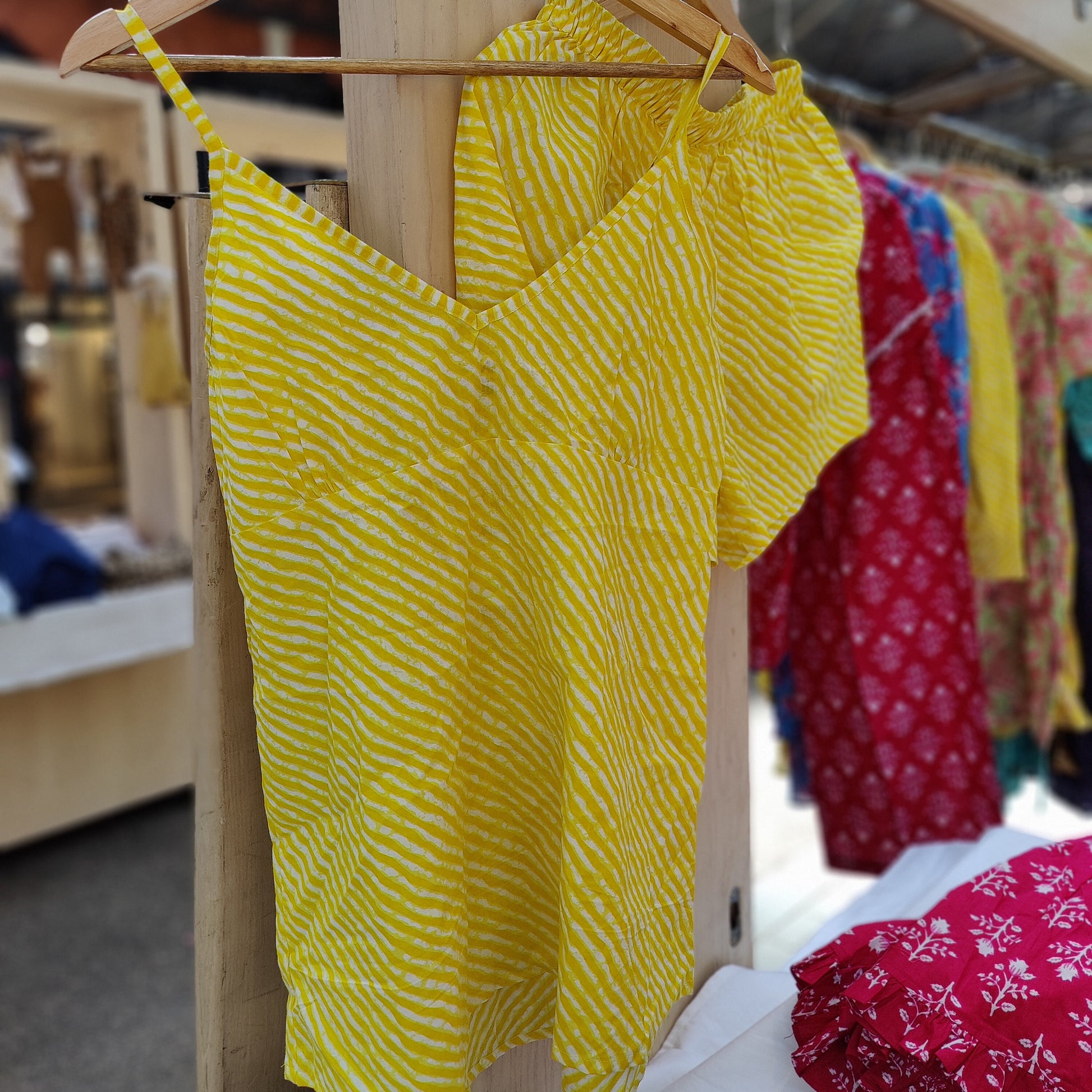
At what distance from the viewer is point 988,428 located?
171 centimetres

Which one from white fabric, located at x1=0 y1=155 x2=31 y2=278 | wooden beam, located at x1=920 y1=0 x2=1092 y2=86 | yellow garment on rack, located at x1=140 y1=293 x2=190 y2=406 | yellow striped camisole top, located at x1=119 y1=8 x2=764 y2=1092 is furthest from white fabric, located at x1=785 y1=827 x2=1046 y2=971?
white fabric, located at x1=0 y1=155 x2=31 y2=278

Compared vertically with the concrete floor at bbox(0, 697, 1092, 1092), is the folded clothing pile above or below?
above

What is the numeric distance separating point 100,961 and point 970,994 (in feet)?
7.27

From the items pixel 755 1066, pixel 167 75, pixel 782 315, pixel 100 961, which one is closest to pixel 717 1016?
pixel 755 1066

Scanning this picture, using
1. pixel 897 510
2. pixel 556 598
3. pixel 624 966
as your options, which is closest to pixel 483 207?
pixel 556 598

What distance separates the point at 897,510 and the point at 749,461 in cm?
69

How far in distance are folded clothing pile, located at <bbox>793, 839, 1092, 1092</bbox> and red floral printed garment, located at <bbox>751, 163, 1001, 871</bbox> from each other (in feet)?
2.25

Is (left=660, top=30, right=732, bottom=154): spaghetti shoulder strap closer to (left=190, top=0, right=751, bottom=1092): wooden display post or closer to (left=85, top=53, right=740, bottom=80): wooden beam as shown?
(left=85, top=53, right=740, bottom=80): wooden beam

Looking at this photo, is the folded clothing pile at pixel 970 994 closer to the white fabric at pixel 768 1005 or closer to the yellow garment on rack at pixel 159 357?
the white fabric at pixel 768 1005

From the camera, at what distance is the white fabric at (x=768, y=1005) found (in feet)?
3.17

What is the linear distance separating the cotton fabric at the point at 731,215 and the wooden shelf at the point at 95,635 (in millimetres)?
1979

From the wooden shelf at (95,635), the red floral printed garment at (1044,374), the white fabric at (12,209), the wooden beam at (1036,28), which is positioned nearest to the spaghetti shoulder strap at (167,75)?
the wooden beam at (1036,28)

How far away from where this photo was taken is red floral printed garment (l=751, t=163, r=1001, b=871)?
1590mm

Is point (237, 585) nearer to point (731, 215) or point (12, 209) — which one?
point (731, 215)
